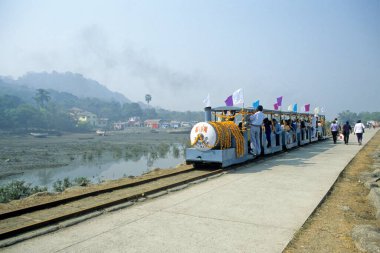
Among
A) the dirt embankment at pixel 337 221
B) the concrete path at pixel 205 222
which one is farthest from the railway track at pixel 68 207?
the dirt embankment at pixel 337 221

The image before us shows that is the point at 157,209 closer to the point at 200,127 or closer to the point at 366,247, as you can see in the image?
the point at 366,247

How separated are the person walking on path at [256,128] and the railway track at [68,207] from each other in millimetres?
3753

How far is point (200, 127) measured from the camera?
11.0 m

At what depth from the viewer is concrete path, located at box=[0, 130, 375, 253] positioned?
438 centimetres

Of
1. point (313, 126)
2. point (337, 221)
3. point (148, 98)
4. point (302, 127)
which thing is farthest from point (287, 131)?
point (148, 98)

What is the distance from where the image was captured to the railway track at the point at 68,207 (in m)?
5.18

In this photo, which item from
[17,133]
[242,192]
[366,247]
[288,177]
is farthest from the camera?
[17,133]

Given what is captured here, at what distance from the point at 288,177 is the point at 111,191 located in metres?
5.09

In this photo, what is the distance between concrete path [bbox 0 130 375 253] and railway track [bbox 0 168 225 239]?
388mm

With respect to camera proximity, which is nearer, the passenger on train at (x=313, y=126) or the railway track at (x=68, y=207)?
the railway track at (x=68, y=207)

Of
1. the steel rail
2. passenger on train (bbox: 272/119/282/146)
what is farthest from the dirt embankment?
passenger on train (bbox: 272/119/282/146)

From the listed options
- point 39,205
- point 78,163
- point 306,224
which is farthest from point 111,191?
point 78,163

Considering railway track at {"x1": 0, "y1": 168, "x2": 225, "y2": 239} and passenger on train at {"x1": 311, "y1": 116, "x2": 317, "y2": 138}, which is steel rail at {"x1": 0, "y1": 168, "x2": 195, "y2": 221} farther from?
passenger on train at {"x1": 311, "y1": 116, "x2": 317, "y2": 138}

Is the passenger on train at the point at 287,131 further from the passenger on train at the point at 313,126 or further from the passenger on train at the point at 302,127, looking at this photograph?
the passenger on train at the point at 313,126
